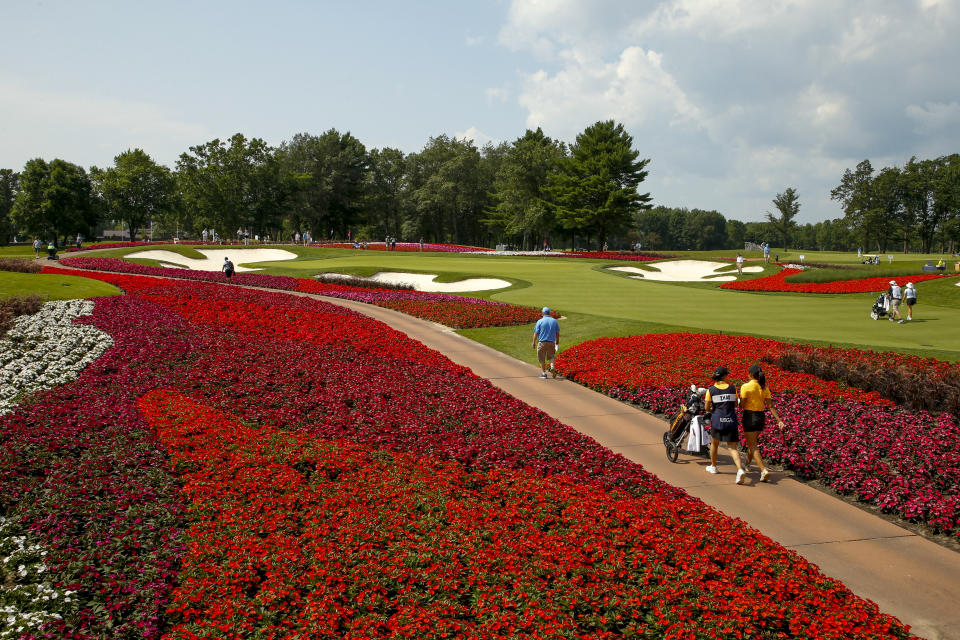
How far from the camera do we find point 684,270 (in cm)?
5366

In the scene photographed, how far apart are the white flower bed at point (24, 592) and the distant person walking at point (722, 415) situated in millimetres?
9206

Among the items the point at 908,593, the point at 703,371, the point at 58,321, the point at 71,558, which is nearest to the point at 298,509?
the point at 71,558

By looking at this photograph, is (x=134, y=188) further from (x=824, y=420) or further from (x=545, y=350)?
(x=824, y=420)

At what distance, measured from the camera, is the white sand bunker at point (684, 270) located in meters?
49.2

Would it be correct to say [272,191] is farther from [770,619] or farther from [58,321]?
[770,619]

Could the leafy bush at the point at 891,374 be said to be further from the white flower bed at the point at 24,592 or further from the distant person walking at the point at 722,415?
the white flower bed at the point at 24,592

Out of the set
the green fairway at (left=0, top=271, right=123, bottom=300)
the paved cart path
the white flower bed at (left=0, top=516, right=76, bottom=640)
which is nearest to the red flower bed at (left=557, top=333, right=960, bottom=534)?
the paved cart path

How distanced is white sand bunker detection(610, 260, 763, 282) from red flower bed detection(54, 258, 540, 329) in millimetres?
25110

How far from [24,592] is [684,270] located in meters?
53.8

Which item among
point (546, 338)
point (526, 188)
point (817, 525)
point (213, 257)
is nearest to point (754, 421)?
point (817, 525)

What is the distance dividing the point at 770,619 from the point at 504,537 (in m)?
2.86

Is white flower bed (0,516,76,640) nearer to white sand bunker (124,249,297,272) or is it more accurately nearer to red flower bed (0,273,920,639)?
red flower bed (0,273,920,639)

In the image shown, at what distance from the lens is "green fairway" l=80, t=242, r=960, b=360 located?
2053cm

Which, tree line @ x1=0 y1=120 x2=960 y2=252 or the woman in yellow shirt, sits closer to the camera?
the woman in yellow shirt
